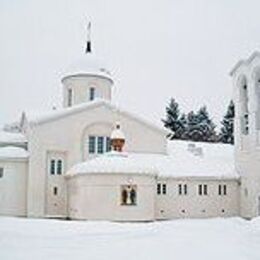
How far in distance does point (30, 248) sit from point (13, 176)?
2170 centimetres

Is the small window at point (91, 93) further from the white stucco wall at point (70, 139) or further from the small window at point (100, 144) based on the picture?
the small window at point (100, 144)

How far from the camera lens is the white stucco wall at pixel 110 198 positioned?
92.5 feet

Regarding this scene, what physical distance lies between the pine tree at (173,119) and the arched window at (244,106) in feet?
128

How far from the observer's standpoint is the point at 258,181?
104ft

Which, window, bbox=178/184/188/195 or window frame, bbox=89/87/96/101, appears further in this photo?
window frame, bbox=89/87/96/101

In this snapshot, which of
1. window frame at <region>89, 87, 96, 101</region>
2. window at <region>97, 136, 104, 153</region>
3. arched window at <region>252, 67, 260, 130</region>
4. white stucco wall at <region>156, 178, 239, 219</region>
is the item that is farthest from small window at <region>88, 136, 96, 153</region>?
arched window at <region>252, 67, 260, 130</region>

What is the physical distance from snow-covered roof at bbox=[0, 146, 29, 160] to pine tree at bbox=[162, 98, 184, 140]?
4350 centimetres

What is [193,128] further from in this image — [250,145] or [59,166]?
[59,166]

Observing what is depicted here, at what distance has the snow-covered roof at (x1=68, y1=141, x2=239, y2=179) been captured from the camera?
28.8m

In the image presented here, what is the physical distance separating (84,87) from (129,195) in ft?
38.6

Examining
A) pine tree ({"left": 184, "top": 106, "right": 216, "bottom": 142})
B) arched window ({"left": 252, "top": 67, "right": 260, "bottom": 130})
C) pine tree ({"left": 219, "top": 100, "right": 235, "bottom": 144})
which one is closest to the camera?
arched window ({"left": 252, "top": 67, "right": 260, "bottom": 130})

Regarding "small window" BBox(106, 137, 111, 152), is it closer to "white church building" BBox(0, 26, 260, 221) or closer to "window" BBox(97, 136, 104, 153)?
"white church building" BBox(0, 26, 260, 221)

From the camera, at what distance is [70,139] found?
107 ft

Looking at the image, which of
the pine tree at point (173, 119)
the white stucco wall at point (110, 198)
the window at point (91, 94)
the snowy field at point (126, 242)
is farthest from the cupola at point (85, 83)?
the pine tree at point (173, 119)
